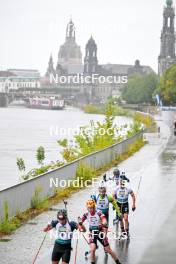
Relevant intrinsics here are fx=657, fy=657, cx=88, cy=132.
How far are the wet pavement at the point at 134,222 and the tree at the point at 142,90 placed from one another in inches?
5296

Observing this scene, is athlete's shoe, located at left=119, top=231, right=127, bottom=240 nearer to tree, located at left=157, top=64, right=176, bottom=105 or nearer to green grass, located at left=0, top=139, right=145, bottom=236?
green grass, located at left=0, top=139, right=145, bottom=236

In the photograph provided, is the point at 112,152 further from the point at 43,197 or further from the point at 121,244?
the point at 121,244

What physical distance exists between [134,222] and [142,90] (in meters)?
154

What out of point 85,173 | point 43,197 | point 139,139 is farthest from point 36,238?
point 139,139

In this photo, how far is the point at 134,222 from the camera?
19062 millimetres

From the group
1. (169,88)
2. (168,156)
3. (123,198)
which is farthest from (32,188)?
(169,88)

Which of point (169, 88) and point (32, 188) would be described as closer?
point (32, 188)

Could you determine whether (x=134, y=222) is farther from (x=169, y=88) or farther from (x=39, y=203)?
(x=169, y=88)

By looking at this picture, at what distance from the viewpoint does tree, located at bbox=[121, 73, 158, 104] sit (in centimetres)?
16988

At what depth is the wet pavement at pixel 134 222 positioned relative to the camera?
14.8 metres

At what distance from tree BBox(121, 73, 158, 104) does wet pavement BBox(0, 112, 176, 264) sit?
441ft

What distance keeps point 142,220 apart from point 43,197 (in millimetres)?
4186

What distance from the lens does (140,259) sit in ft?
47.7

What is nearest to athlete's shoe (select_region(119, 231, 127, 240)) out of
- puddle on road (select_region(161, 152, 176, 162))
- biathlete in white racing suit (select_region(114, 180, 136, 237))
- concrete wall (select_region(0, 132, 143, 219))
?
biathlete in white racing suit (select_region(114, 180, 136, 237))
